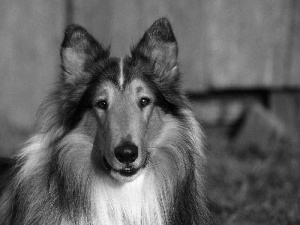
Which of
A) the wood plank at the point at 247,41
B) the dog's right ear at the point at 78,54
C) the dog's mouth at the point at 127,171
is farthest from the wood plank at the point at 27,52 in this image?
the dog's mouth at the point at 127,171

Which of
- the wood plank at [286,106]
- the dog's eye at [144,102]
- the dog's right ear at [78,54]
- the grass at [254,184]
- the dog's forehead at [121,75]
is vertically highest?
the dog's right ear at [78,54]

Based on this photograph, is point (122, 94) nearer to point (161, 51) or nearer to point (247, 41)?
point (161, 51)

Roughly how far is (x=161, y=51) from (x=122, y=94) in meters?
0.50

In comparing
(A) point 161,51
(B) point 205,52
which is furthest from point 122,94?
(B) point 205,52

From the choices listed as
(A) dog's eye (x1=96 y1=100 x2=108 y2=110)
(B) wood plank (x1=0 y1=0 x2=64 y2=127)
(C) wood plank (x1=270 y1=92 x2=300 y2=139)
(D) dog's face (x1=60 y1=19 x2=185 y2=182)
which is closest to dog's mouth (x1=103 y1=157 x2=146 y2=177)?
(D) dog's face (x1=60 y1=19 x2=185 y2=182)

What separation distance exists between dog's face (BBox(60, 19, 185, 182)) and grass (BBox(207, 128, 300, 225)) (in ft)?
3.52

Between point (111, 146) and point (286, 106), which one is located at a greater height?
point (111, 146)

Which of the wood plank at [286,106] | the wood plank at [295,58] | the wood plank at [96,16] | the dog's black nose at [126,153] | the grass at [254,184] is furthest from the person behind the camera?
the wood plank at [286,106]

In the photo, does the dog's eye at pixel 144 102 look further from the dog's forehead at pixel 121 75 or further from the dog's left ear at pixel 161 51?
the dog's left ear at pixel 161 51

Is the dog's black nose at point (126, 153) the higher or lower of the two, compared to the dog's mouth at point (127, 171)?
higher

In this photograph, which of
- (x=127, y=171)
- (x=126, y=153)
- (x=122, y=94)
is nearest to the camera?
(x=126, y=153)

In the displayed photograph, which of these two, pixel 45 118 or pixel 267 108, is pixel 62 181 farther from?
pixel 267 108

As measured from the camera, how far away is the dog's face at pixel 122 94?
4023 millimetres

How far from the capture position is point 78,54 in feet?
14.4
